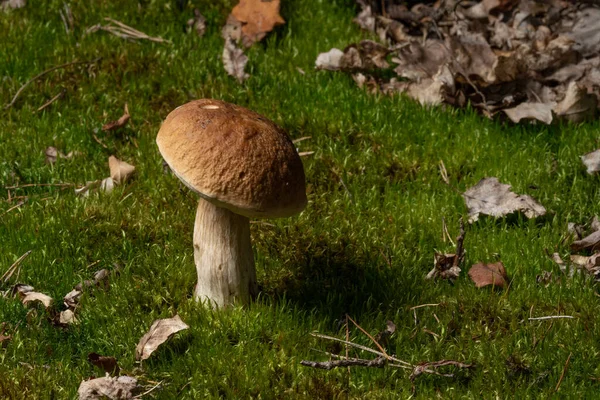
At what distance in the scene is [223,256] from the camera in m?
3.96

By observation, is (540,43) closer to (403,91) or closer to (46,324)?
(403,91)

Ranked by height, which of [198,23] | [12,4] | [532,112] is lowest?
[532,112]

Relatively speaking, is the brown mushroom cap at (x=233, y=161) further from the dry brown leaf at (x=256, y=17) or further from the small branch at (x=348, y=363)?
the dry brown leaf at (x=256, y=17)

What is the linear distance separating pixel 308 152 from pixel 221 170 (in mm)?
1905

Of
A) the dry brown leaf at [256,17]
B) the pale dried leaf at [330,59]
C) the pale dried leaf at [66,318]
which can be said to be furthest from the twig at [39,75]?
the pale dried leaf at [66,318]

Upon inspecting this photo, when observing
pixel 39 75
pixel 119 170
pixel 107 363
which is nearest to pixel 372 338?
pixel 107 363

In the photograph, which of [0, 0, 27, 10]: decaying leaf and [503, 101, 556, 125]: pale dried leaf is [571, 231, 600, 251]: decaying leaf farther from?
[0, 0, 27, 10]: decaying leaf

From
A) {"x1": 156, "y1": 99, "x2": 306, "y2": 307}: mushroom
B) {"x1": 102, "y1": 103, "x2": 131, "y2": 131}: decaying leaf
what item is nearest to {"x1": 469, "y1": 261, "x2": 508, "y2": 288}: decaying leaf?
{"x1": 156, "y1": 99, "x2": 306, "y2": 307}: mushroom

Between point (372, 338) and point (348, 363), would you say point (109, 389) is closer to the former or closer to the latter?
point (348, 363)

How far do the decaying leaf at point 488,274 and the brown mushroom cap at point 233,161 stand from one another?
3.87 feet

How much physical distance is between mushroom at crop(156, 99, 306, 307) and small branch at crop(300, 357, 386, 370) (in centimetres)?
58

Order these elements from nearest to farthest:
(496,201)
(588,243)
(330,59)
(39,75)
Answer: (588,243), (496,201), (39,75), (330,59)

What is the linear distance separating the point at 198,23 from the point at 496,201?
281cm

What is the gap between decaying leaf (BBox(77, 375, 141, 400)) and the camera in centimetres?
358
